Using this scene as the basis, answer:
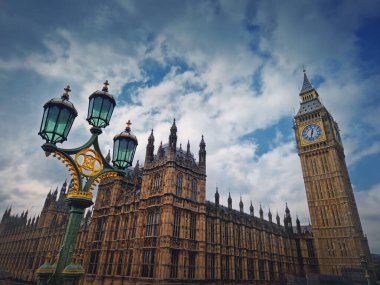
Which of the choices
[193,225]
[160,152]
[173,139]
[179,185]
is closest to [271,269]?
[193,225]

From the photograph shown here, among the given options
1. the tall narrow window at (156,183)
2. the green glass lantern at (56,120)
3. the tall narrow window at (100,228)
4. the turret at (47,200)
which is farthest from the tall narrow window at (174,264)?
the turret at (47,200)

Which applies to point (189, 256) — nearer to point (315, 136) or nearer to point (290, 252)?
point (290, 252)

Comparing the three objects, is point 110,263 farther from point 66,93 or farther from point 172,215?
point 66,93

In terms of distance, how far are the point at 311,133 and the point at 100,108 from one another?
66218 millimetres

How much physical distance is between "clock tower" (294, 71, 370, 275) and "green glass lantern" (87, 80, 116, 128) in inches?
2291

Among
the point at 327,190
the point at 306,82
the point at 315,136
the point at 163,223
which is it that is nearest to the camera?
the point at 163,223

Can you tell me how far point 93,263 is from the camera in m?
36.3

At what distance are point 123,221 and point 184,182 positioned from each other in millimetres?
10964

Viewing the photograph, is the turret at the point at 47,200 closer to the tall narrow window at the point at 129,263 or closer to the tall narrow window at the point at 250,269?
the tall narrow window at the point at 129,263

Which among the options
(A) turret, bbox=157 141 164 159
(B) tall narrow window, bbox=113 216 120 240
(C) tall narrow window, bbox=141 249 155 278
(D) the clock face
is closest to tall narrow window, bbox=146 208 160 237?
(C) tall narrow window, bbox=141 249 155 278

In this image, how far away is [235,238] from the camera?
1577 inches

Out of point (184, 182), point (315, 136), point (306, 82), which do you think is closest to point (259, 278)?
point (184, 182)

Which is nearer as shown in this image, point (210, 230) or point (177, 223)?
point (177, 223)

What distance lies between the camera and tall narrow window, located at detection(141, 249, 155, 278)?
91.7 feet
